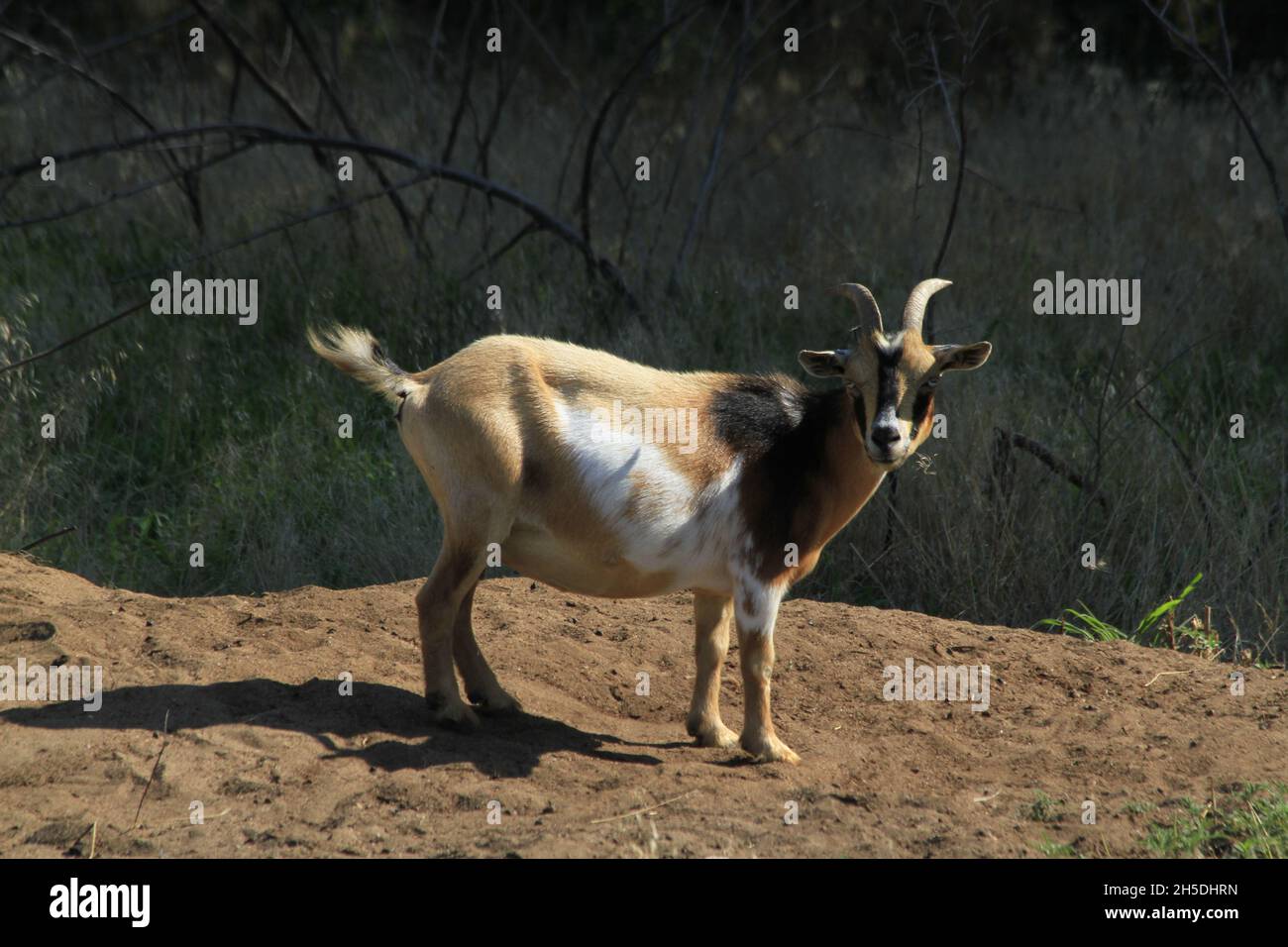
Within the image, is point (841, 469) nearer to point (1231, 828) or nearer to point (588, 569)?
point (588, 569)

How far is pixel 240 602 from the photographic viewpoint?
22.9ft

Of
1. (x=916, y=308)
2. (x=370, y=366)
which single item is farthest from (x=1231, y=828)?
(x=370, y=366)

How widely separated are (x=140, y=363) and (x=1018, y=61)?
10.6 metres

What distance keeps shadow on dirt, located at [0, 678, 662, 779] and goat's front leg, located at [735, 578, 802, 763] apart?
0.43 metres

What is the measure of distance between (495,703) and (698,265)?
20.9 feet

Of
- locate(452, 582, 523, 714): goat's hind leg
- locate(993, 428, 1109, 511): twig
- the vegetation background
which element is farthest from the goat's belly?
locate(993, 428, 1109, 511): twig

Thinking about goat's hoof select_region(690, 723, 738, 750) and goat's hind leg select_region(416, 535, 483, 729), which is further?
goat's hoof select_region(690, 723, 738, 750)

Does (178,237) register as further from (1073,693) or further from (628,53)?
(1073,693)

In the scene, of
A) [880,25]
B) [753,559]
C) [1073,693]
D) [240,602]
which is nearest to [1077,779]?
[1073,693]

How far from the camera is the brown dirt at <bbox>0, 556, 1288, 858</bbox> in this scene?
193 inches

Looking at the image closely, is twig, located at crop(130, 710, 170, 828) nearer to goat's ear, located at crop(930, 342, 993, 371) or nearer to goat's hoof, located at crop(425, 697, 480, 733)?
goat's hoof, located at crop(425, 697, 480, 733)

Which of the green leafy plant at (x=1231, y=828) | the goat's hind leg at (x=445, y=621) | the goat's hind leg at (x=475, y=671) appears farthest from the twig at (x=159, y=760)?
the green leafy plant at (x=1231, y=828)

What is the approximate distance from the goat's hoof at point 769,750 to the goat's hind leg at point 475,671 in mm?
1053

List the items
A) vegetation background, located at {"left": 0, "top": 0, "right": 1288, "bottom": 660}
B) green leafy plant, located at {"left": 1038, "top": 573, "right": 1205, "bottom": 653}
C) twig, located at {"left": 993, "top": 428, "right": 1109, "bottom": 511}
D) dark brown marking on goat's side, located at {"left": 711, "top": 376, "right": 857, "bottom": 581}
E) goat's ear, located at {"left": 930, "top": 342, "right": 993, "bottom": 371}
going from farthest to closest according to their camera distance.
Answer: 1. vegetation background, located at {"left": 0, "top": 0, "right": 1288, "bottom": 660}
2. twig, located at {"left": 993, "top": 428, "right": 1109, "bottom": 511}
3. green leafy plant, located at {"left": 1038, "top": 573, "right": 1205, "bottom": 653}
4. dark brown marking on goat's side, located at {"left": 711, "top": 376, "right": 857, "bottom": 581}
5. goat's ear, located at {"left": 930, "top": 342, "right": 993, "bottom": 371}
